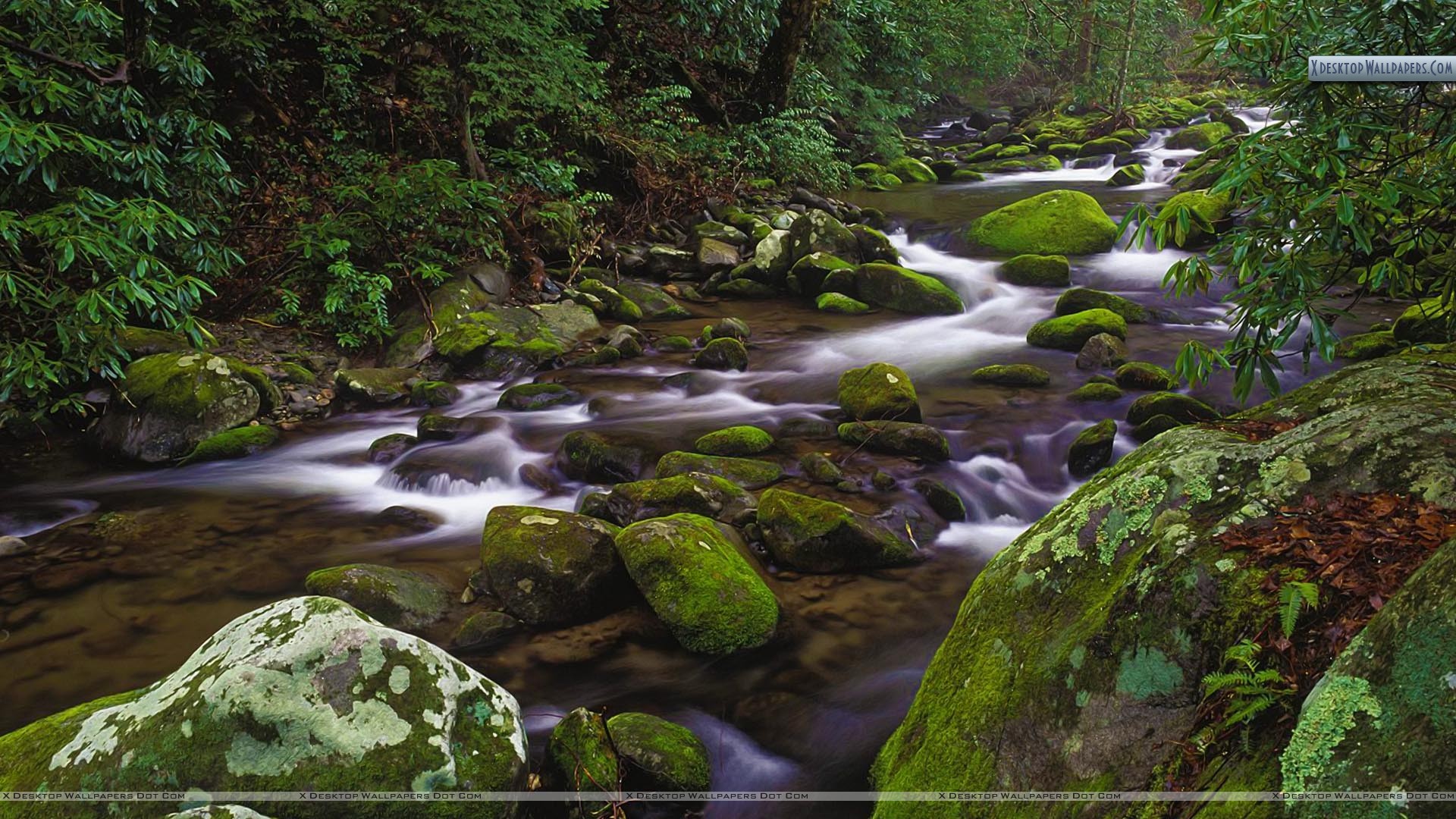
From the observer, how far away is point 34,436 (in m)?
7.05

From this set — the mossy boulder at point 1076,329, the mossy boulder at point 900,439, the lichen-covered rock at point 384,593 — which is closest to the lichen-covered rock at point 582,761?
the lichen-covered rock at point 384,593

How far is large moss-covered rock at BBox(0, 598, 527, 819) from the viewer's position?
2520mm

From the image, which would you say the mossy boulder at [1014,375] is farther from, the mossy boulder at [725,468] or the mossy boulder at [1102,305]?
the mossy boulder at [725,468]

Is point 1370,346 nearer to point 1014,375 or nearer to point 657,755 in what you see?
point 1014,375

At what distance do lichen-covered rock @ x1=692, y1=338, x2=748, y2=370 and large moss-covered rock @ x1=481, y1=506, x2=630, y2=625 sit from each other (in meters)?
4.43

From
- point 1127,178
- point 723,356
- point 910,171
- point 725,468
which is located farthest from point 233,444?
point 1127,178

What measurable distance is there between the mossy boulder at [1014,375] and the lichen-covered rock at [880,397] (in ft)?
4.08

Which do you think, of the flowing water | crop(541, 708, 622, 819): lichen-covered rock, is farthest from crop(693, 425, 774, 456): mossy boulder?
crop(541, 708, 622, 819): lichen-covered rock

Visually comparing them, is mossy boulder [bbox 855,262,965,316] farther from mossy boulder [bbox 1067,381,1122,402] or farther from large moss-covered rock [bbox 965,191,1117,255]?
mossy boulder [bbox 1067,381,1122,402]

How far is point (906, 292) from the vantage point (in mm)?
11016

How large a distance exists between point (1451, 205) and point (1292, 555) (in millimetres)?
1952

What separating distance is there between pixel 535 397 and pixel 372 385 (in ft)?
5.56

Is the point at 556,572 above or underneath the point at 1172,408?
above

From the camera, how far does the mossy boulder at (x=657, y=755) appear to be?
3.22 meters
